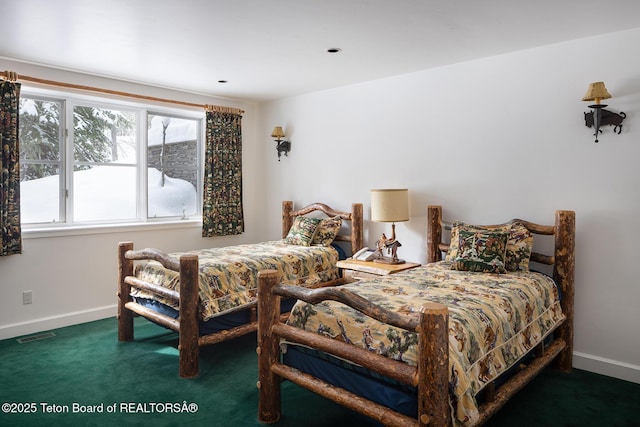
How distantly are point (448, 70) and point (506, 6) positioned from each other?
1.28 m

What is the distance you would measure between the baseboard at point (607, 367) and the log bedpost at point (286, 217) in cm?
316

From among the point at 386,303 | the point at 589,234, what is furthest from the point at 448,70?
the point at 386,303

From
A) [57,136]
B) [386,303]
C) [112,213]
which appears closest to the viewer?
[386,303]

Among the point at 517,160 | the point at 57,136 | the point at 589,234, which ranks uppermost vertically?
the point at 57,136

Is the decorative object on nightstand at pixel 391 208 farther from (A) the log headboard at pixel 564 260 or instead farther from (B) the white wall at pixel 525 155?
(A) the log headboard at pixel 564 260

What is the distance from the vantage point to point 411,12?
107 inches

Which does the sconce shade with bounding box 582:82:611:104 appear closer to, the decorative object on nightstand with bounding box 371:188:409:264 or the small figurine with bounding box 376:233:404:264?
the decorative object on nightstand with bounding box 371:188:409:264

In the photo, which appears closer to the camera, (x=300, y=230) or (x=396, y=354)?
(x=396, y=354)

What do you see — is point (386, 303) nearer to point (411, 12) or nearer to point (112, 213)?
point (411, 12)

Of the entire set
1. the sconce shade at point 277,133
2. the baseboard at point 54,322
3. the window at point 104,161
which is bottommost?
the baseboard at point 54,322

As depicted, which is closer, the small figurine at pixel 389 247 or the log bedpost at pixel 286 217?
the small figurine at pixel 389 247

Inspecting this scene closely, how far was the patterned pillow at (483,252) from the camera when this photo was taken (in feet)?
10.2

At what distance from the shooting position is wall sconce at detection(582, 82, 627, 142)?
115 inches

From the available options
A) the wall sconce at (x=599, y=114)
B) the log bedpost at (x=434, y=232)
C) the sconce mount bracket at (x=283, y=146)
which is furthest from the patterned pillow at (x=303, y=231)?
the wall sconce at (x=599, y=114)
